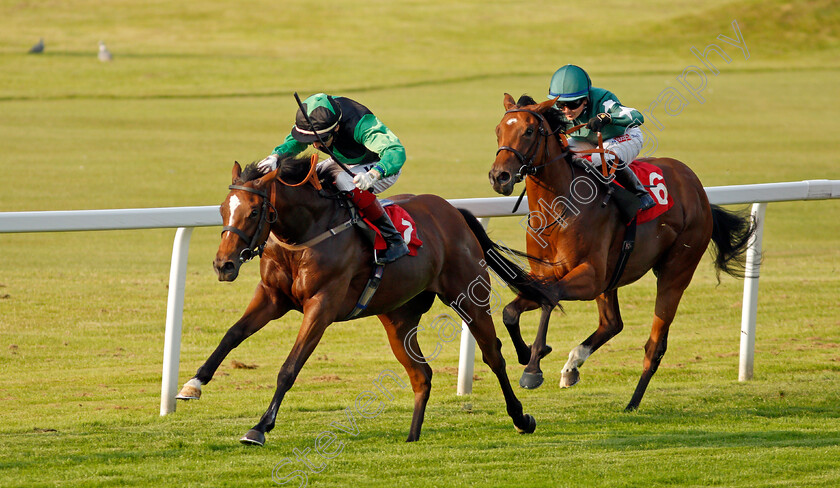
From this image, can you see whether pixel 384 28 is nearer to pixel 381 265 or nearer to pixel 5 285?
pixel 5 285

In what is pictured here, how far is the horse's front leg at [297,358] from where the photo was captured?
4566 mm

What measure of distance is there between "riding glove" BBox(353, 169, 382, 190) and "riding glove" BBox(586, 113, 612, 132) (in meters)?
1.69

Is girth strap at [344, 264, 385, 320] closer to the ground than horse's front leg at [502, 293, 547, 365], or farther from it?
farther from it

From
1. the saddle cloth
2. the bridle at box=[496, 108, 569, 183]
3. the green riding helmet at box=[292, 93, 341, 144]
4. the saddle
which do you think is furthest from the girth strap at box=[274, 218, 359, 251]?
the saddle cloth

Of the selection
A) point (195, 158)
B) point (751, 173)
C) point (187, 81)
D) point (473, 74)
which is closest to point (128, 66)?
point (187, 81)

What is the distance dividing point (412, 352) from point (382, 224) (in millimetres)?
772

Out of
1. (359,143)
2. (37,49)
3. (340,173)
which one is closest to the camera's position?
(340,173)

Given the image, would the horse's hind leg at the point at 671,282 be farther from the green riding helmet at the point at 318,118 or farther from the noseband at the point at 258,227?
the noseband at the point at 258,227

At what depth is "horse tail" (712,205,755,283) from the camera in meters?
7.00

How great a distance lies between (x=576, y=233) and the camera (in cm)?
608

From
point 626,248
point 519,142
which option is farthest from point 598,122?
point 626,248

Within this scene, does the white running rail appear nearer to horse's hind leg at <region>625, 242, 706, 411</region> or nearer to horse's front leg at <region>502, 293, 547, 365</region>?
horse's front leg at <region>502, 293, 547, 365</region>

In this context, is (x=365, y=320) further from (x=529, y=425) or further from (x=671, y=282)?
(x=529, y=425)

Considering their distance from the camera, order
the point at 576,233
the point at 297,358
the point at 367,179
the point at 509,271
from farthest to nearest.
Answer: the point at 576,233
the point at 509,271
the point at 367,179
the point at 297,358
